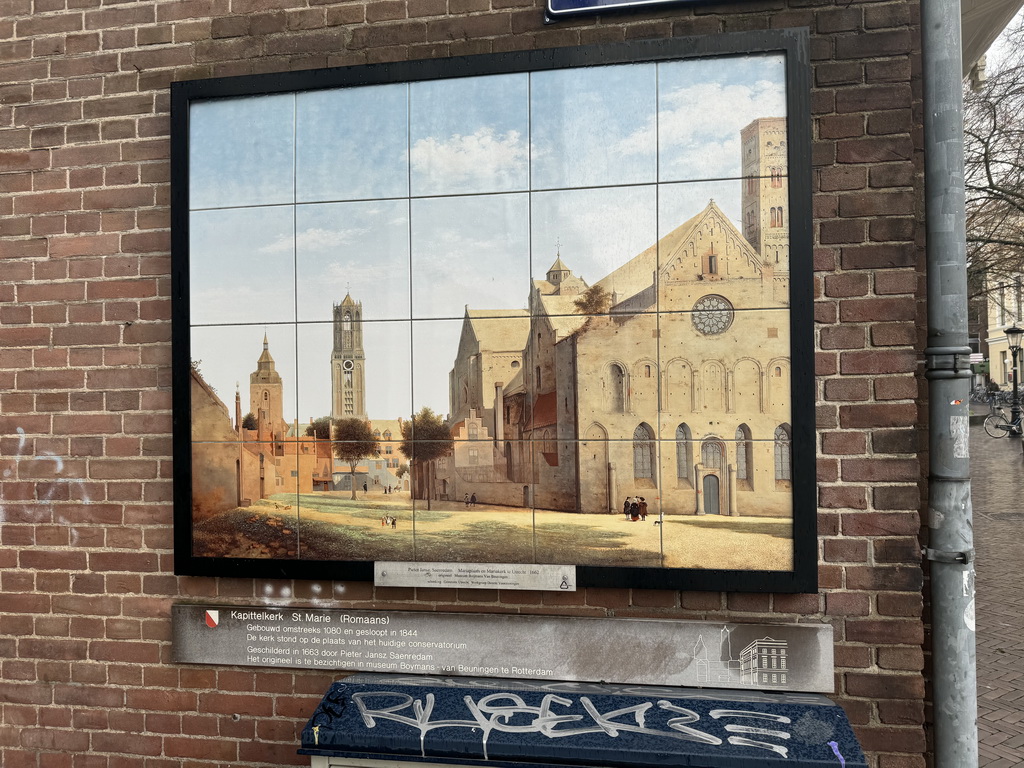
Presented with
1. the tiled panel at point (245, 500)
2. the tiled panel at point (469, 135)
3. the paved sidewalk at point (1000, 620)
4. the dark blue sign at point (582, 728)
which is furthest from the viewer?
the paved sidewalk at point (1000, 620)

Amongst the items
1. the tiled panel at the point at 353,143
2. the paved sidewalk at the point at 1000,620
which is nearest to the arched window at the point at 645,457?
the tiled panel at the point at 353,143

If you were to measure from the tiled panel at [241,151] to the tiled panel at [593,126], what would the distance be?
1.20 meters

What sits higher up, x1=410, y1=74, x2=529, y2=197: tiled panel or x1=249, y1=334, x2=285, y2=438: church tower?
x1=410, y1=74, x2=529, y2=197: tiled panel

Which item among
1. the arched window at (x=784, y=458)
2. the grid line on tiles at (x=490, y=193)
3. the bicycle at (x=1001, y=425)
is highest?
the grid line on tiles at (x=490, y=193)

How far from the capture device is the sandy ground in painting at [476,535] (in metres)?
2.93

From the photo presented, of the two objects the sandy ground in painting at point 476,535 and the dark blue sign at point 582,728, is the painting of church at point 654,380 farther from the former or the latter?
the dark blue sign at point 582,728

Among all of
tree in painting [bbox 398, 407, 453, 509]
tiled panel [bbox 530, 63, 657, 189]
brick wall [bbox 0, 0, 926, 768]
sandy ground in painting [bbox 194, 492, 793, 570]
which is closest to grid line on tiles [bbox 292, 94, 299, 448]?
brick wall [bbox 0, 0, 926, 768]

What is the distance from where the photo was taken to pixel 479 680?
303cm

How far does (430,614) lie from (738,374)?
1.75 m

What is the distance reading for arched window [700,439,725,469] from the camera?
2.94 m

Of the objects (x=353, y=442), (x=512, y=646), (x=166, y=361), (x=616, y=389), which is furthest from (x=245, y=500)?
(x=616, y=389)

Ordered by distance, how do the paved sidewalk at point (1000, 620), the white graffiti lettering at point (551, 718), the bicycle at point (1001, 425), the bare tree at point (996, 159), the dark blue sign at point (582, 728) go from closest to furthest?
the dark blue sign at point (582, 728)
the white graffiti lettering at point (551, 718)
the paved sidewalk at point (1000, 620)
the bare tree at point (996, 159)
the bicycle at point (1001, 425)

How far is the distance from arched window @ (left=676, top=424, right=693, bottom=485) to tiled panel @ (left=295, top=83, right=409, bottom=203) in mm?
1677

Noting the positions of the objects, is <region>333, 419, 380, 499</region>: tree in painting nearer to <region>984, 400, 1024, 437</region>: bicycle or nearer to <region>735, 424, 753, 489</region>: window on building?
<region>735, 424, 753, 489</region>: window on building
